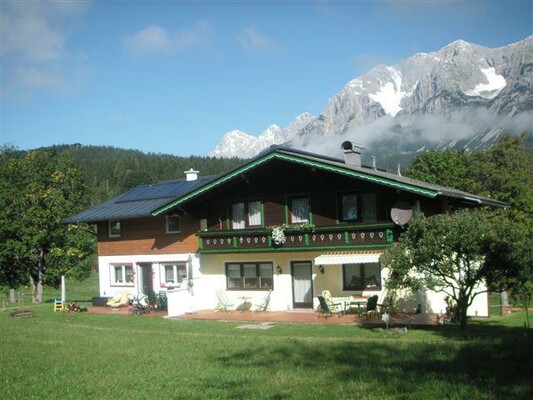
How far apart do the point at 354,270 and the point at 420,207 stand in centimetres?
350

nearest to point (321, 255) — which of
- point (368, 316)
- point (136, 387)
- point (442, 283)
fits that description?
point (368, 316)

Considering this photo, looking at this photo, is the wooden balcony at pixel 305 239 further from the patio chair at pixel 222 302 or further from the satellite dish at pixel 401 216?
the patio chair at pixel 222 302

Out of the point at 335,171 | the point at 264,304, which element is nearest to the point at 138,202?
the point at 264,304

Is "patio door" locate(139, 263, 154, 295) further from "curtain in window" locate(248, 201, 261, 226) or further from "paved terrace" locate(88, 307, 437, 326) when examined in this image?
"curtain in window" locate(248, 201, 261, 226)

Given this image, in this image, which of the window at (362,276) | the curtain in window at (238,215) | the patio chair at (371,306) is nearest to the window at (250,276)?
the curtain in window at (238,215)

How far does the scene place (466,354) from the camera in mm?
10609

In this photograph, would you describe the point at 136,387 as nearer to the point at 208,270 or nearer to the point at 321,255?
the point at 321,255

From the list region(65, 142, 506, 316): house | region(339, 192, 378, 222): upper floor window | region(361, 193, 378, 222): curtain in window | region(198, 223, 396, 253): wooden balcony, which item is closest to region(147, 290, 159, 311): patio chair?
region(65, 142, 506, 316): house

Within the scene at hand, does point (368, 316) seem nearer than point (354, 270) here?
Yes

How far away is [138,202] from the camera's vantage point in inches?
1152

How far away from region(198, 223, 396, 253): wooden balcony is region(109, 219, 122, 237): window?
6.11 m

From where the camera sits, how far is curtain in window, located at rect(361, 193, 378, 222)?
21375 mm

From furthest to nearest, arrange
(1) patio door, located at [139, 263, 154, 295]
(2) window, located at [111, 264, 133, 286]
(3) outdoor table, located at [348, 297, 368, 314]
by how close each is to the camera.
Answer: (2) window, located at [111, 264, 133, 286] < (1) patio door, located at [139, 263, 154, 295] < (3) outdoor table, located at [348, 297, 368, 314]

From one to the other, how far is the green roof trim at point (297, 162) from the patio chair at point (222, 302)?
426cm
